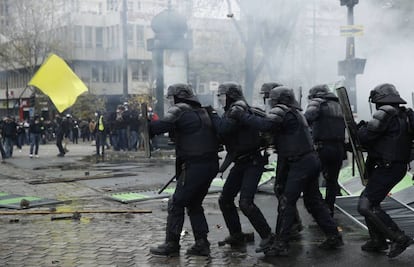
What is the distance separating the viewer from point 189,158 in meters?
6.19

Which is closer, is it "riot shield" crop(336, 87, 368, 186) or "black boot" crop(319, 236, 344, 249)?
"riot shield" crop(336, 87, 368, 186)

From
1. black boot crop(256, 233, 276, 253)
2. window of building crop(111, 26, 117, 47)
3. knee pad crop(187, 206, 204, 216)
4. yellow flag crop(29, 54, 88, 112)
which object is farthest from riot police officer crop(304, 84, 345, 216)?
window of building crop(111, 26, 117, 47)

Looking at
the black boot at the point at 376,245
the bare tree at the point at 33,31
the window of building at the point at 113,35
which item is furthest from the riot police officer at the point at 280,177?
the window of building at the point at 113,35

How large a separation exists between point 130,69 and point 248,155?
140 feet

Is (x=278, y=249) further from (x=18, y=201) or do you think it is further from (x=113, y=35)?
(x=113, y=35)

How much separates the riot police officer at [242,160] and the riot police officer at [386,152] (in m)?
1.04

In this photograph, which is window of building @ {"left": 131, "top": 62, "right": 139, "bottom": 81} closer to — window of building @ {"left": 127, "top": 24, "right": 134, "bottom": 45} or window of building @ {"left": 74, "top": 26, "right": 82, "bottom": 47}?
window of building @ {"left": 127, "top": 24, "right": 134, "bottom": 45}

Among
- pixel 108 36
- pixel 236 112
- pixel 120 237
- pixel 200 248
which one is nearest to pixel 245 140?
pixel 236 112

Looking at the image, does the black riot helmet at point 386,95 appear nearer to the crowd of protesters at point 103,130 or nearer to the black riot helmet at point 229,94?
the black riot helmet at point 229,94

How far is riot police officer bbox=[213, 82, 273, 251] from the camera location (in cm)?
627

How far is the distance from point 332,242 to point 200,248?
135 centimetres

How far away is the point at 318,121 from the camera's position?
772 cm

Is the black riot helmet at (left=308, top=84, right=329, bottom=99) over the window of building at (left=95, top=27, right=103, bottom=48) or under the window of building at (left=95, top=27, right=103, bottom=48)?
under

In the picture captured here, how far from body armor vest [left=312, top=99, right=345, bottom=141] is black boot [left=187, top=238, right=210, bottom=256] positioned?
224 centimetres
